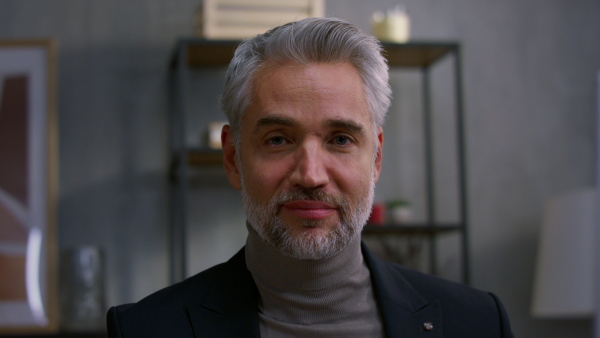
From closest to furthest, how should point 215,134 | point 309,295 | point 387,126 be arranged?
1. point 309,295
2. point 215,134
3. point 387,126

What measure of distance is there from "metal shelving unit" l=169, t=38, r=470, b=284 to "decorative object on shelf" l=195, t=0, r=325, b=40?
65mm

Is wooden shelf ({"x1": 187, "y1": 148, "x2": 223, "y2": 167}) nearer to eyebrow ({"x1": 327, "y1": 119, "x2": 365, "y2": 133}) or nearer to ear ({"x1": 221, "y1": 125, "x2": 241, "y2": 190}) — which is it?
ear ({"x1": 221, "y1": 125, "x2": 241, "y2": 190})

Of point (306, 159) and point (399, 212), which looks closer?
point (306, 159)

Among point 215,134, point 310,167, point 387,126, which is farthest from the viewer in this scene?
point 387,126

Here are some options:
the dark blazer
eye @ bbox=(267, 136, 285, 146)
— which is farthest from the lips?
the dark blazer

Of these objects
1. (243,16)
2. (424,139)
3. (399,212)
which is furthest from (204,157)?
(424,139)

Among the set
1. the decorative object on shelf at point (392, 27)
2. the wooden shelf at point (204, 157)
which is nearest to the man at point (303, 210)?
the wooden shelf at point (204, 157)

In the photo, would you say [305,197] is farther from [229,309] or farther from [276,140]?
[229,309]

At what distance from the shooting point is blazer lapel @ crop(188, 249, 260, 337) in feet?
5.02

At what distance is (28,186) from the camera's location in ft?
10.6

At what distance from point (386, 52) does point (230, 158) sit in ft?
5.47

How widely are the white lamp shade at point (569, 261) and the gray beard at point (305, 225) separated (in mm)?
1961

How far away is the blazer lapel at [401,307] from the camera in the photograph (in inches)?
61.7

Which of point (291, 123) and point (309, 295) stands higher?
point (291, 123)
